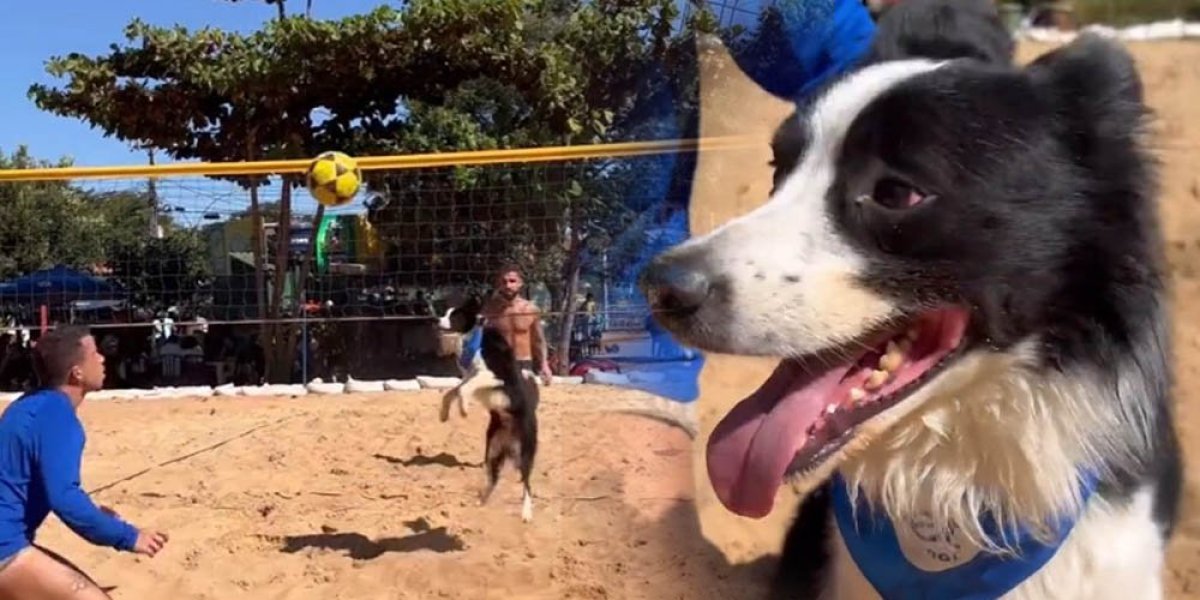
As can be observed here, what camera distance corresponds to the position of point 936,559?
3.75ft

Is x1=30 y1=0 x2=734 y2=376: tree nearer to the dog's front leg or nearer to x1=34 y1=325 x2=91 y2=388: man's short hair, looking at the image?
the dog's front leg

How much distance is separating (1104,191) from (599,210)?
3.44 ft

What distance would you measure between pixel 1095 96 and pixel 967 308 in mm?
187

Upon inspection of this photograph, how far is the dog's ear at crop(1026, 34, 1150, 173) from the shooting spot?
0.89 metres

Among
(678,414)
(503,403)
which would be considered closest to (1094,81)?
(678,414)

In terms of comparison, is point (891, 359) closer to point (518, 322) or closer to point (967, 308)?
point (967, 308)

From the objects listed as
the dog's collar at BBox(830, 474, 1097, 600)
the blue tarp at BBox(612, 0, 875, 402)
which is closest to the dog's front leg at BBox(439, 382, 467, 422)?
the blue tarp at BBox(612, 0, 875, 402)

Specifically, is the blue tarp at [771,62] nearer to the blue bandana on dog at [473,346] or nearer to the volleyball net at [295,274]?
the blue bandana on dog at [473,346]

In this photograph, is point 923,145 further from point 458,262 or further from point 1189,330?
point 458,262

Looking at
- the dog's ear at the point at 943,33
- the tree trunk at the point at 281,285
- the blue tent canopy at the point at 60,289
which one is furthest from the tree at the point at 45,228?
the dog's ear at the point at 943,33

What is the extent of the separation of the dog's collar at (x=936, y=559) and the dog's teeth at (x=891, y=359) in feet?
0.75

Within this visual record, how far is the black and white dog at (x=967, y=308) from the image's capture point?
898 mm

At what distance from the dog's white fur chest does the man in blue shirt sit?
1.93m

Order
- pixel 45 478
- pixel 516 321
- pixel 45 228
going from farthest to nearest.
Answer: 1. pixel 45 228
2. pixel 516 321
3. pixel 45 478
